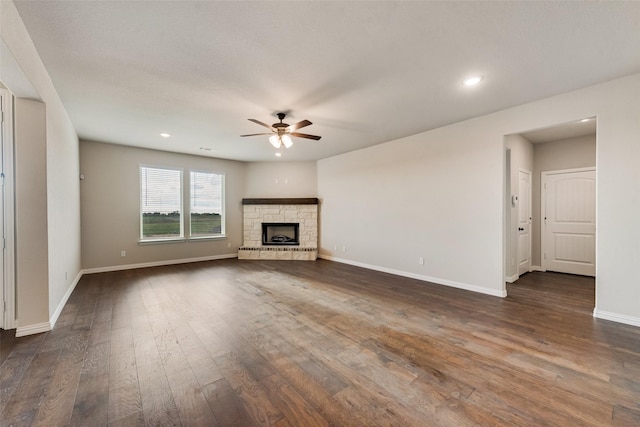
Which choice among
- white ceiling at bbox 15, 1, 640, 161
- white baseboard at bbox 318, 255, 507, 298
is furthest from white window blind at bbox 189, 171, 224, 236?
white baseboard at bbox 318, 255, 507, 298

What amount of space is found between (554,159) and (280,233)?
6585 mm

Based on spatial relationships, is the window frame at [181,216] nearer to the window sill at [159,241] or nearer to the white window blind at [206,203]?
the window sill at [159,241]

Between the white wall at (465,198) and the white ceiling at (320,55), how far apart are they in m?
0.33

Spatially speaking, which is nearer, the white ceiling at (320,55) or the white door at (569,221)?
the white ceiling at (320,55)

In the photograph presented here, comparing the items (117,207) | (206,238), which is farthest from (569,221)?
(117,207)

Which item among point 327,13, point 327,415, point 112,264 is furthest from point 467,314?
point 112,264

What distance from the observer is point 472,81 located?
2.85 meters

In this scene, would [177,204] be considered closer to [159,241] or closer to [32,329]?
[159,241]

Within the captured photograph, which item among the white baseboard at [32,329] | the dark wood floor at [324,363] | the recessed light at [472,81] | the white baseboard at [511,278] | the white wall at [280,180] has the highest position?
the recessed light at [472,81]

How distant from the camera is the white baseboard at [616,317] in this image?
2783mm

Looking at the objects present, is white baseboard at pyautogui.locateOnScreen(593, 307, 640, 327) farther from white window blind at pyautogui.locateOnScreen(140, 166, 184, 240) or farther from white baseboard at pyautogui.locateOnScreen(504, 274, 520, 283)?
white window blind at pyautogui.locateOnScreen(140, 166, 184, 240)

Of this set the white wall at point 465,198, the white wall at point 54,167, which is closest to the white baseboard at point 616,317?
the white wall at point 465,198

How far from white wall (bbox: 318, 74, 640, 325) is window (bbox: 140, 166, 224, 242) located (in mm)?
2916

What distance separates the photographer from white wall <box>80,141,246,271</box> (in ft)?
16.9
